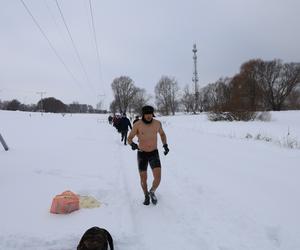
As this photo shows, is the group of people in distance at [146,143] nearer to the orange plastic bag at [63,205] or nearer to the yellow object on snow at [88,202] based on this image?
the yellow object on snow at [88,202]

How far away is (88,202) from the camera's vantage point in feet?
19.3

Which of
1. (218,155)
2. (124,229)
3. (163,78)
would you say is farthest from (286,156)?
(163,78)

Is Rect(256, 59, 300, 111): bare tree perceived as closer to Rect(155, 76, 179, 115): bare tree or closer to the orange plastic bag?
Rect(155, 76, 179, 115): bare tree

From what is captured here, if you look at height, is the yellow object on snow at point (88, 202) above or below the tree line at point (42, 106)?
below

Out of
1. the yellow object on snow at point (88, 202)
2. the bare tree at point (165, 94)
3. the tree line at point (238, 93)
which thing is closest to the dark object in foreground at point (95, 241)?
the yellow object on snow at point (88, 202)

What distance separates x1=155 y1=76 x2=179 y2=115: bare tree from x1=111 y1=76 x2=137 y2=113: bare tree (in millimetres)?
8508

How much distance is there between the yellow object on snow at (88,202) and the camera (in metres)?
5.74

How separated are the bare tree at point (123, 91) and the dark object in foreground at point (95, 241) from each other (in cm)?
8674

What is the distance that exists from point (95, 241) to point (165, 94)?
85.1 m

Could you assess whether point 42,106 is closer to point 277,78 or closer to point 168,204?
point 277,78

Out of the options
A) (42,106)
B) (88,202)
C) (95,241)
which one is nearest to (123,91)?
(42,106)

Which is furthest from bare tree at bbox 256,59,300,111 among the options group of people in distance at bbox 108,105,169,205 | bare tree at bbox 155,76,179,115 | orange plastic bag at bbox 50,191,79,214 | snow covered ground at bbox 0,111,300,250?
orange plastic bag at bbox 50,191,79,214

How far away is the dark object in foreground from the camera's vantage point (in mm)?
3693

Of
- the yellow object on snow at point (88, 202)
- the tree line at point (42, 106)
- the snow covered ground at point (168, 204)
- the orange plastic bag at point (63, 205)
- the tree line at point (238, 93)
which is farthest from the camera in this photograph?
the tree line at point (42, 106)
